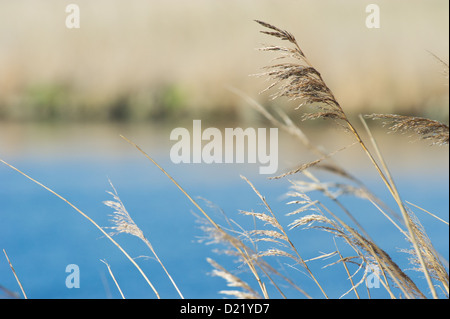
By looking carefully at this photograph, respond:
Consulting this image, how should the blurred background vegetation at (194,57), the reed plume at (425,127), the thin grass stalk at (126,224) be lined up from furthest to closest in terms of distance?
the blurred background vegetation at (194,57) < the thin grass stalk at (126,224) < the reed plume at (425,127)

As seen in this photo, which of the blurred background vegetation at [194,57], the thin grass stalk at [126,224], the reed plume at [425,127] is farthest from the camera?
the blurred background vegetation at [194,57]

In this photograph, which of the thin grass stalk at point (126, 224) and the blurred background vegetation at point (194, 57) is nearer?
the thin grass stalk at point (126, 224)

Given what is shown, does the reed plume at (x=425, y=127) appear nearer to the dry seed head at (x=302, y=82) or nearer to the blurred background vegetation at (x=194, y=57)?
the dry seed head at (x=302, y=82)

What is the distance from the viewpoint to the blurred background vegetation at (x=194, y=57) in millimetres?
13703

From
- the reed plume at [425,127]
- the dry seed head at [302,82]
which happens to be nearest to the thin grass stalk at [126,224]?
the dry seed head at [302,82]

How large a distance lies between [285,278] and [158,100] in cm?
1422

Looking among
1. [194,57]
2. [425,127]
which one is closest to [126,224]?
[425,127]

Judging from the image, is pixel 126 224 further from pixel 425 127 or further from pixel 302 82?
pixel 425 127

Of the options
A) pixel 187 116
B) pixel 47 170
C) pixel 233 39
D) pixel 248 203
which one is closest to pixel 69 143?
pixel 47 170

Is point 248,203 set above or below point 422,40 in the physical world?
below
